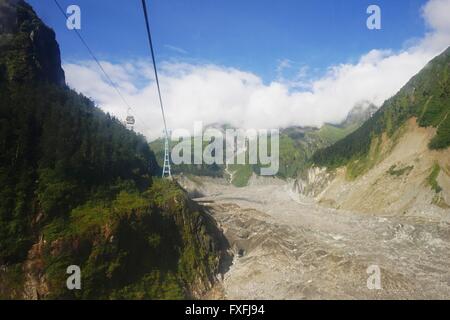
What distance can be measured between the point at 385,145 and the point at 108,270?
94.1 meters

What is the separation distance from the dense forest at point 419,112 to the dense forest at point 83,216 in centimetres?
6137

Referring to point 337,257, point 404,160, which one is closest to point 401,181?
point 404,160

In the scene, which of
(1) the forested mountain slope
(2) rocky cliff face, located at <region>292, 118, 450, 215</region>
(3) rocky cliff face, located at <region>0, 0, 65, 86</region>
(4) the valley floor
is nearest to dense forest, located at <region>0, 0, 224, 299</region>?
(3) rocky cliff face, located at <region>0, 0, 65, 86</region>

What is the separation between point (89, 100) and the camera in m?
86.8

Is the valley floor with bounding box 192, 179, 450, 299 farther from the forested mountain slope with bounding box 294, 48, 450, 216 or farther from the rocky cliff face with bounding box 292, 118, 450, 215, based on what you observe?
the forested mountain slope with bounding box 294, 48, 450, 216

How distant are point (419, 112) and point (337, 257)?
62.2 m

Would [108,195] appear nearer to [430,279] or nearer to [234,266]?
[234,266]

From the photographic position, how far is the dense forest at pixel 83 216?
3825cm

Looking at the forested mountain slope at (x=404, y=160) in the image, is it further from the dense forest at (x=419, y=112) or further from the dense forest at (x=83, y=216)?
the dense forest at (x=83, y=216)

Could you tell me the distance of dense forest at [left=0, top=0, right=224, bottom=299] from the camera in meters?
38.2

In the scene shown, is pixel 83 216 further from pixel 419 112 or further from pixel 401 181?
pixel 419 112

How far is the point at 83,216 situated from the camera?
42.8 m

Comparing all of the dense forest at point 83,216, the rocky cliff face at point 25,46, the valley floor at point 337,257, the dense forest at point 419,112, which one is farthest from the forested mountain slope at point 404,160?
the rocky cliff face at point 25,46
